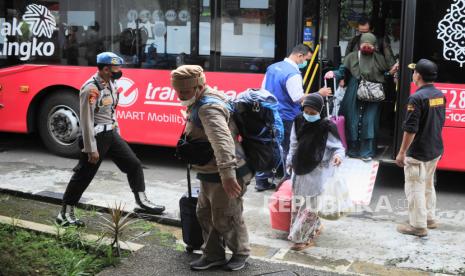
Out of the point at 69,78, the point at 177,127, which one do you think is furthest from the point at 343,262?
the point at 69,78

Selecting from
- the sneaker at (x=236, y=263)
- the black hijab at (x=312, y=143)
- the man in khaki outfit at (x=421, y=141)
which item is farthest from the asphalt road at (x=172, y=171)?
the sneaker at (x=236, y=263)

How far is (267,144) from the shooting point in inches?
176

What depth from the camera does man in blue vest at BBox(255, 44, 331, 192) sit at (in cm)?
681

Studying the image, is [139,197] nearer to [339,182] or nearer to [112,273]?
[112,273]

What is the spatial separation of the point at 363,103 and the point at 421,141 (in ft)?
6.72

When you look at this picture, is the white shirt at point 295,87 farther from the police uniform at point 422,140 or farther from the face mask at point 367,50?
the police uniform at point 422,140

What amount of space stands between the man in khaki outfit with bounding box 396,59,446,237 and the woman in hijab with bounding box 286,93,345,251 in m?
0.70

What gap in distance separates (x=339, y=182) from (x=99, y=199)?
107 inches

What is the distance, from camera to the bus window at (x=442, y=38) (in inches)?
260

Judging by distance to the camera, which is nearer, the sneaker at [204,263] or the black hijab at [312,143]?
the sneaker at [204,263]

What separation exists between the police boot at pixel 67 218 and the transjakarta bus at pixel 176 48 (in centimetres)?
258

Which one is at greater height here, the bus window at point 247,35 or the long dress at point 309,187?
the bus window at point 247,35

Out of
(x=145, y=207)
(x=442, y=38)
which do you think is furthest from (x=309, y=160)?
(x=442, y=38)

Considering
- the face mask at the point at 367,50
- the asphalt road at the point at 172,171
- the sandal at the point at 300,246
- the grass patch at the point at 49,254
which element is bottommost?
the sandal at the point at 300,246
